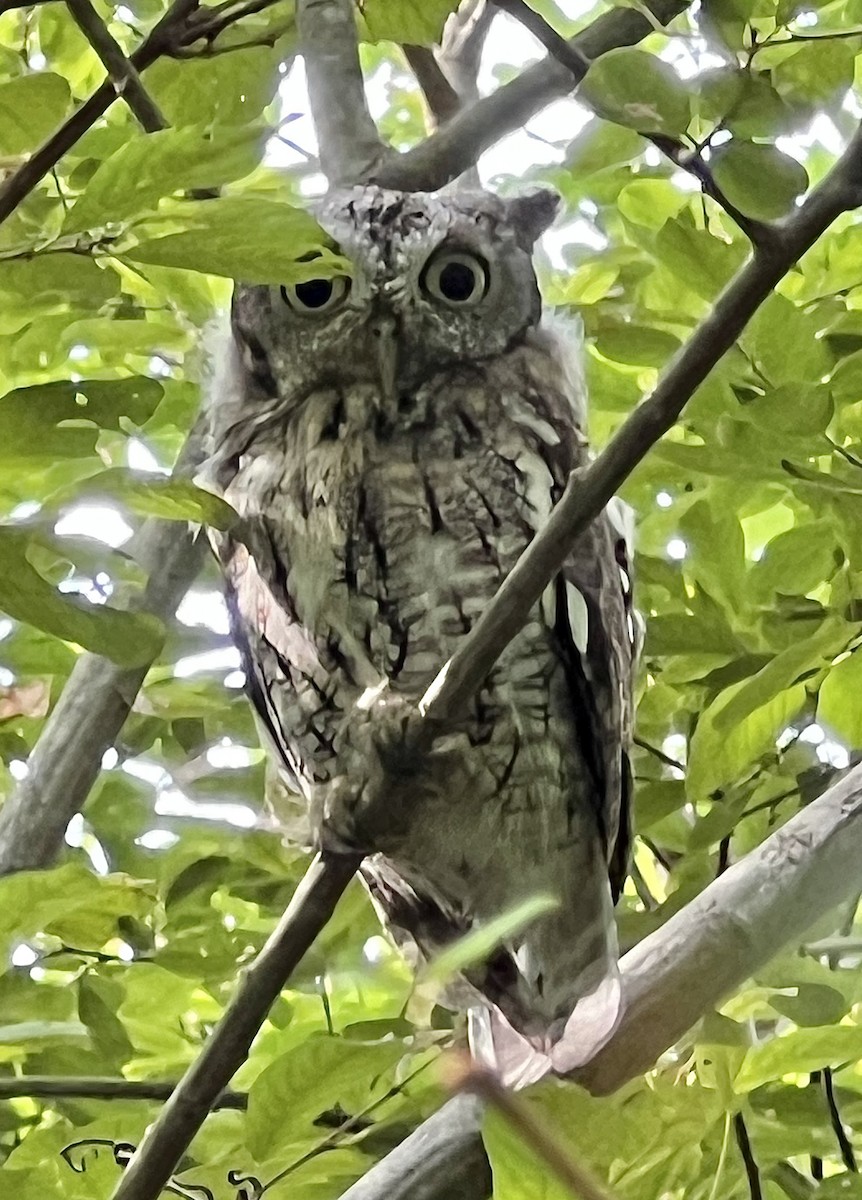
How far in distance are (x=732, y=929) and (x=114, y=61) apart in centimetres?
69

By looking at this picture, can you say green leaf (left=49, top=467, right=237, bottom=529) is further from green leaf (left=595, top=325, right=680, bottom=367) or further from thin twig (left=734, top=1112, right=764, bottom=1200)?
thin twig (left=734, top=1112, right=764, bottom=1200)

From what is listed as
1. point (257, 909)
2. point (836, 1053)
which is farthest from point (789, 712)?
point (257, 909)

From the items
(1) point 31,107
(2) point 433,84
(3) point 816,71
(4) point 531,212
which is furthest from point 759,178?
(2) point 433,84

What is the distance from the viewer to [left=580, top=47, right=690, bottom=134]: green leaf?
1.82ft

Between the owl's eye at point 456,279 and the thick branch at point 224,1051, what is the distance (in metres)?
0.61

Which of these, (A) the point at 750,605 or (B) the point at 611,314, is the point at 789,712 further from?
(B) the point at 611,314

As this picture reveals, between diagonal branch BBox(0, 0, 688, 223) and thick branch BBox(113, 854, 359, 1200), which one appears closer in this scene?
thick branch BBox(113, 854, 359, 1200)

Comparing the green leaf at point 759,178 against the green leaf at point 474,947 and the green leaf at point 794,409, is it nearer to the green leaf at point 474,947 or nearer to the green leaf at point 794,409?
the green leaf at point 794,409

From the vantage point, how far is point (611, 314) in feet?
3.44

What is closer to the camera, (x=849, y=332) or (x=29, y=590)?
(x=29, y=590)

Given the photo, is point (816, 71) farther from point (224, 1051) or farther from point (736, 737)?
point (224, 1051)

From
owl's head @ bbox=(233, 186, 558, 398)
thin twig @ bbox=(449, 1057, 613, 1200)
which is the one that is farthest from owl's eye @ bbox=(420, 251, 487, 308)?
thin twig @ bbox=(449, 1057, 613, 1200)

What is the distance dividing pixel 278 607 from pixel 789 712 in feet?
1.59

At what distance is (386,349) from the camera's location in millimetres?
1090
